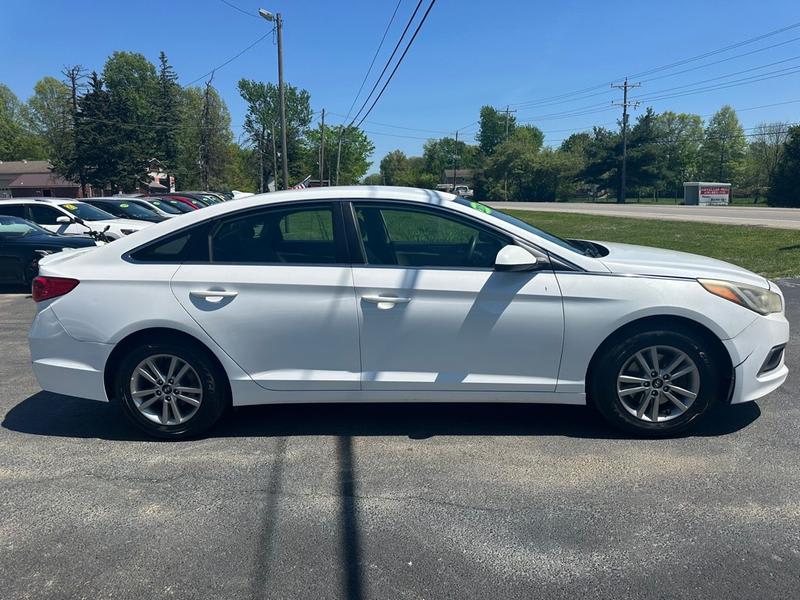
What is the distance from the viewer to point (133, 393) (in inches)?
151

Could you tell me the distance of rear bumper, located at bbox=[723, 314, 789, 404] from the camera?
368 cm

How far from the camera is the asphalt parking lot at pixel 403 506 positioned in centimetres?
254

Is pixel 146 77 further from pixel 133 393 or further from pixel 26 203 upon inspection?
pixel 133 393

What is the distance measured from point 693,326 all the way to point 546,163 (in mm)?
79937

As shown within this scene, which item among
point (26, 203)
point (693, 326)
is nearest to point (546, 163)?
point (26, 203)

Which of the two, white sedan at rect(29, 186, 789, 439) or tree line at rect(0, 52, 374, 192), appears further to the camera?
tree line at rect(0, 52, 374, 192)

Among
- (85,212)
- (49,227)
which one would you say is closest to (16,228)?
(49,227)

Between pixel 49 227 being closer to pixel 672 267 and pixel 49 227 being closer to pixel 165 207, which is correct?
pixel 165 207

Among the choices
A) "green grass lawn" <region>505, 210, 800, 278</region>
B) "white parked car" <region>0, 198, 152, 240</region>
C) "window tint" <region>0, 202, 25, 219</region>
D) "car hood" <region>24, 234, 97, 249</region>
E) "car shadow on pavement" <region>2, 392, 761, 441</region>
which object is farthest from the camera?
"window tint" <region>0, 202, 25, 219</region>

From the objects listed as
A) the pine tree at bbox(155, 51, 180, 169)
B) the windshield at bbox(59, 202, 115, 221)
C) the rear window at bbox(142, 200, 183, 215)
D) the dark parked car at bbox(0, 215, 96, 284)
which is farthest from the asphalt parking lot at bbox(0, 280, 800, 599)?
the pine tree at bbox(155, 51, 180, 169)

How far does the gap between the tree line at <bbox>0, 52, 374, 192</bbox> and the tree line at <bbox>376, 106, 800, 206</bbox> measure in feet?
81.4

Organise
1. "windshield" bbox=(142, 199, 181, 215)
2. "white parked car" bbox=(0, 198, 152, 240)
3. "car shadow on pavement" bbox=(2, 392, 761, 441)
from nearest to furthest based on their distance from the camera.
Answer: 1. "car shadow on pavement" bbox=(2, 392, 761, 441)
2. "white parked car" bbox=(0, 198, 152, 240)
3. "windshield" bbox=(142, 199, 181, 215)

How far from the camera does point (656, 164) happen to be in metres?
68.4

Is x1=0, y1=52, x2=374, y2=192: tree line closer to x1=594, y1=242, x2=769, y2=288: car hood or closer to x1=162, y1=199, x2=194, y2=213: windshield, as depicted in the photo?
x1=162, y1=199, x2=194, y2=213: windshield
